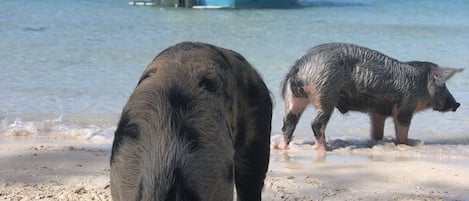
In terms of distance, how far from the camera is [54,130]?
321 inches

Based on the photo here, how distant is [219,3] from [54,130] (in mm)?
22937

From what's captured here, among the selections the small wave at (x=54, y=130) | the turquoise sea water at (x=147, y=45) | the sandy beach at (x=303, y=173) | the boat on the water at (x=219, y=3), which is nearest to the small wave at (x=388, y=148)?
the sandy beach at (x=303, y=173)

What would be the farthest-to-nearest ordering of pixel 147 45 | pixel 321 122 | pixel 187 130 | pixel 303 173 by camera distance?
1. pixel 147 45
2. pixel 321 122
3. pixel 303 173
4. pixel 187 130

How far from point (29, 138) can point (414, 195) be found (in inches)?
154

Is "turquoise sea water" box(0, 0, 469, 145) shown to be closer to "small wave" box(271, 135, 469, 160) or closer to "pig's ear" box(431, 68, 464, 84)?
"small wave" box(271, 135, 469, 160)

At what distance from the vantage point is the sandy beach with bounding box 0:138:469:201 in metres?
5.38

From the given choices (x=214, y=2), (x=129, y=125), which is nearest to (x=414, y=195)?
(x=129, y=125)

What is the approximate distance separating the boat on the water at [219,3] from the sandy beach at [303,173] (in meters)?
23.1

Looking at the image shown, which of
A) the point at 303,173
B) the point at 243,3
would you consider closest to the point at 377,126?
the point at 303,173

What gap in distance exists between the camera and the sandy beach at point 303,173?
5383 millimetres

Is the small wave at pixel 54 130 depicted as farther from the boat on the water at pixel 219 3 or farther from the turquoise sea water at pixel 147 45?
the boat on the water at pixel 219 3

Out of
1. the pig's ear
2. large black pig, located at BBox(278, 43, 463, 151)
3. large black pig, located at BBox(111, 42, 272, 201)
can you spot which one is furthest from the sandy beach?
large black pig, located at BBox(111, 42, 272, 201)

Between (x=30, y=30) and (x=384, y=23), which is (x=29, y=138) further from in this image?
(x=384, y=23)

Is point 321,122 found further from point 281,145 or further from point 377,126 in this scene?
point 377,126
